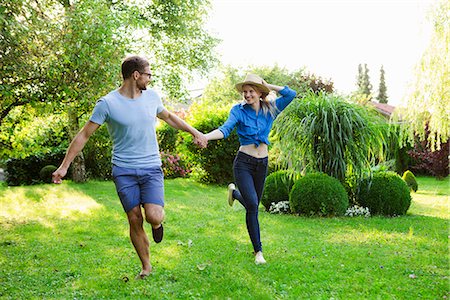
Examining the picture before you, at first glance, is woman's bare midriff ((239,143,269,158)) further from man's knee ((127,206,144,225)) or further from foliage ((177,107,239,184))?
foliage ((177,107,239,184))

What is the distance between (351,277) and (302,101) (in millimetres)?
4784

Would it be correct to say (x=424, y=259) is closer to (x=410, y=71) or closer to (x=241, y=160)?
(x=241, y=160)

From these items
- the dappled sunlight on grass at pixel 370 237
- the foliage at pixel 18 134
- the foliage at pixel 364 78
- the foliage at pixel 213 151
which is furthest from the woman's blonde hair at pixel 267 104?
the foliage at pixel 364 78

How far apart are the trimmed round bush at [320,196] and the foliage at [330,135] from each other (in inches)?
19.6

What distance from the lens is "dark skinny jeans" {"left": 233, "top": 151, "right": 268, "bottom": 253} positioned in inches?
198

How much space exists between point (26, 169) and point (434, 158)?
45.0 feet

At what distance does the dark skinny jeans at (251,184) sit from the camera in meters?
5.03

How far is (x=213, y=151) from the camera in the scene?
15.0 meters

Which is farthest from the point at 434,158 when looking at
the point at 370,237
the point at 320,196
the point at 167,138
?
the point at 370,237

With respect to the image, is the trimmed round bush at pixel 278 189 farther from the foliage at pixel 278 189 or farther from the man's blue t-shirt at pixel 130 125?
the man's blue t-shirt at pixel 130 125

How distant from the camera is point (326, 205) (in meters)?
8.34

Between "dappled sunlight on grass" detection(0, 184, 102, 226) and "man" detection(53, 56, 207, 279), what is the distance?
427 cm

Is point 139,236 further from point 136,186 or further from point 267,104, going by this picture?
point 267,104

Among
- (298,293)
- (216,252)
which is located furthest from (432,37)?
(298,293)
